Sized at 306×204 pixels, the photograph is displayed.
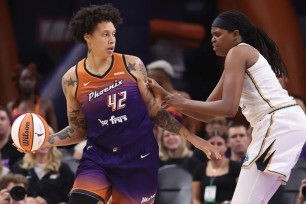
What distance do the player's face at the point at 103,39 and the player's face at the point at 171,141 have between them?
2.79 metres

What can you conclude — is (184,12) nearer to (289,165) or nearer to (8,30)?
(8,30)

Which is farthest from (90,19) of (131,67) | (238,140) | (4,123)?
(4,123)

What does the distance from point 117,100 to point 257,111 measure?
1020 mm

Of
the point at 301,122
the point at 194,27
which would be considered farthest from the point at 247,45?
the point at 194,27

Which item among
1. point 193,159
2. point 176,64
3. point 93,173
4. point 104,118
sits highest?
point 104,118

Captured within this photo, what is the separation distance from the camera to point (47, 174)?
8461 mm

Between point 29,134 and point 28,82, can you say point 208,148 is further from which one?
point 28,82

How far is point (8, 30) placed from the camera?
13438mm

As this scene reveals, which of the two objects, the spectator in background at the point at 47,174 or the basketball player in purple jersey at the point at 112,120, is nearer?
the basketball player in purple jersey at the point at 112,120

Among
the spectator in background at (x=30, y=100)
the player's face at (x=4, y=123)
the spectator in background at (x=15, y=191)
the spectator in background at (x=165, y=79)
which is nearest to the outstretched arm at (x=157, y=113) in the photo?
the spectator in background at (x=15, y=191)

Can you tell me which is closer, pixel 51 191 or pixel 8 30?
pixel 51 191

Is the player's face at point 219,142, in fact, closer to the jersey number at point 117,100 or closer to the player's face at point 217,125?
the player's face at point 217,125

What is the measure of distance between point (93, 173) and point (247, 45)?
1.42m

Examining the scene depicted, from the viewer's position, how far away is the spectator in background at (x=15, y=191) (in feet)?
24.4
